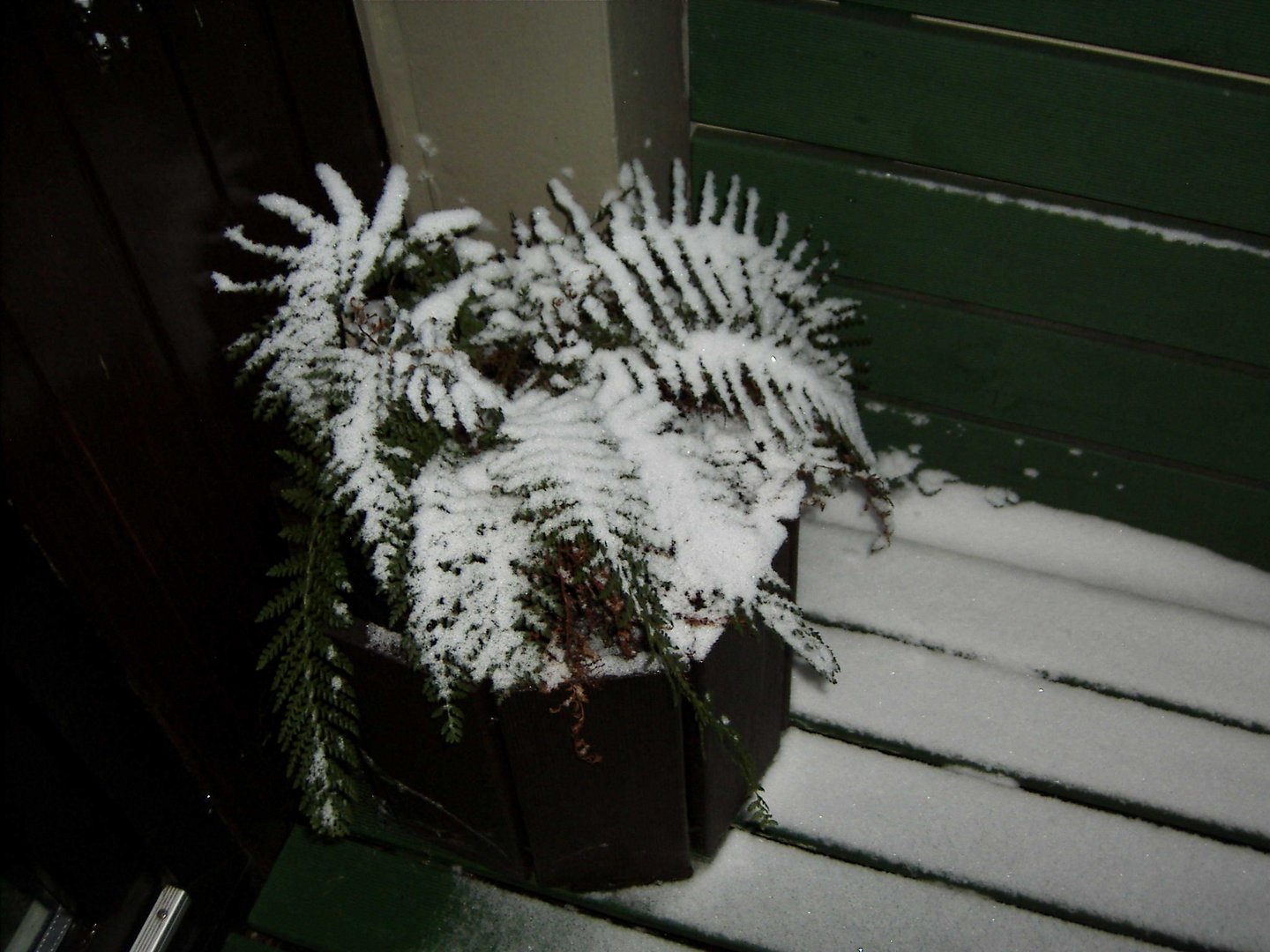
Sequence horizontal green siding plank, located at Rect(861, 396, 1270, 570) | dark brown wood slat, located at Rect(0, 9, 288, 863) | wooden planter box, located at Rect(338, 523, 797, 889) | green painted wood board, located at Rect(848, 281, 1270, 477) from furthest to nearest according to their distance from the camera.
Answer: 1. horizontal green siding plank, located at Rect(861, 396, 1270, 570)
2. green painted wood board, located at Rect(848, 281, 1270, 477)
3. wooden planter box, located at Rect(338, 523, 797, 889)
4. dark brown wood slat, located at Rect(0, 9, 288, 863)

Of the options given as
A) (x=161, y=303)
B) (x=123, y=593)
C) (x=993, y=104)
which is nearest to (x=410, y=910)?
(x=123, y=593)

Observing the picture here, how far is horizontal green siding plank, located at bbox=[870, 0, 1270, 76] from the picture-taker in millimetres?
1494

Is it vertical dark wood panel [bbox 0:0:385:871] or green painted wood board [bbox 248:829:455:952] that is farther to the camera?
green painted wood board [bbox 248:829:455:952]

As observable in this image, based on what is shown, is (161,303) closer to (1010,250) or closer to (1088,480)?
(1010,250)

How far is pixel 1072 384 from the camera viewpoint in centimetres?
199

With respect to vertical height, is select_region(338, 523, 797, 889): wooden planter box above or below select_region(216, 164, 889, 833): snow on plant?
below

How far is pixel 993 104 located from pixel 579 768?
47.9 inches

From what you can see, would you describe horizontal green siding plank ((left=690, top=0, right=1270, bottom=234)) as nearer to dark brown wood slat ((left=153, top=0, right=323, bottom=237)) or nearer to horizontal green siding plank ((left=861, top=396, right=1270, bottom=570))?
horizontal green siding plank ((left=861, top=396, right=1270, bottom=570))

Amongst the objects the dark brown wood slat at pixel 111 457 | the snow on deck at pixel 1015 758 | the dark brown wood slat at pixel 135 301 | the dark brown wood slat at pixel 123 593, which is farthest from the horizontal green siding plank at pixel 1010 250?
the dark brown wood slat at pixel 123 593

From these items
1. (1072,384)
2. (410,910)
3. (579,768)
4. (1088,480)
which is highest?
(1072,384)

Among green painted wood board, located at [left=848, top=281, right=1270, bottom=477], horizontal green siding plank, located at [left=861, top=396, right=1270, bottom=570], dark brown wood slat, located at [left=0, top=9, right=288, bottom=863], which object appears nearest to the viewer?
dark brown wood slat, located at [left=0, top=9, right=288, bottom=863]

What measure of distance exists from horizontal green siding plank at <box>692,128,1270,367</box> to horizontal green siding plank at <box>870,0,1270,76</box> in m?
0.27

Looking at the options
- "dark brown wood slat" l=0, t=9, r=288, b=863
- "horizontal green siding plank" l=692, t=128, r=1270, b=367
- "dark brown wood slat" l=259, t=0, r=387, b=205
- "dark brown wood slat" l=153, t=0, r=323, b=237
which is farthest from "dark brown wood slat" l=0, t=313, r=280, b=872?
"horizontal green siding plank" l=692, t=128, r=1270, b=367

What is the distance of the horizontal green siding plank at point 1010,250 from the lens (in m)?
1.76
